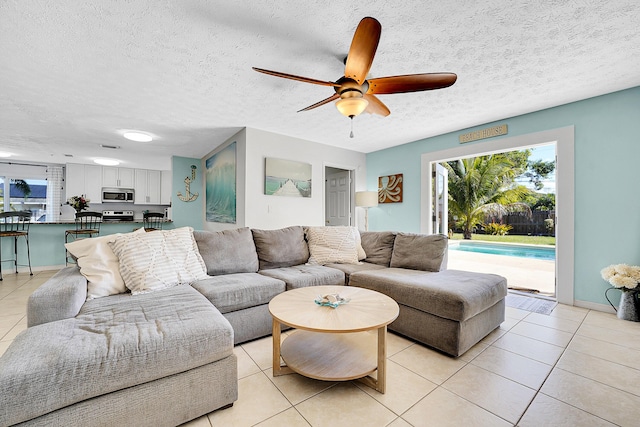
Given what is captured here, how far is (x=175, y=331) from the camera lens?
1.25 m

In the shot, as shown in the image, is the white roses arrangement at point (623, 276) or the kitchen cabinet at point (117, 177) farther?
the kitchen cabinet at point (117, 177)

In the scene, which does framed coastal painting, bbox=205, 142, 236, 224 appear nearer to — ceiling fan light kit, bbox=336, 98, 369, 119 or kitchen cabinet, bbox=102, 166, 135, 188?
ceiling fan light kit, bbox=336, 98, 369, 119

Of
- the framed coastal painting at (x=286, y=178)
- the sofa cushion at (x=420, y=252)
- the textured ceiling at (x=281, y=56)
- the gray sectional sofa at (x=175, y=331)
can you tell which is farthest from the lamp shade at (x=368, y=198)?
the gray sectional sofa at (x=175, y=331)

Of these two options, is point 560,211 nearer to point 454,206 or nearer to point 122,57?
point 122,57

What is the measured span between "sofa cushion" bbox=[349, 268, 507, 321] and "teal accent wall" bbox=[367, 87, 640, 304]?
5.15ft

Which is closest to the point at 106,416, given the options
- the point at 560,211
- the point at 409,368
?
the point at 409,368

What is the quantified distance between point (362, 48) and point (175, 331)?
6.03ft

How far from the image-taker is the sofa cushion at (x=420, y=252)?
2693mm

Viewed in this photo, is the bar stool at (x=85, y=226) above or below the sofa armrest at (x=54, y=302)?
above

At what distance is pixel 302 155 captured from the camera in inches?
181

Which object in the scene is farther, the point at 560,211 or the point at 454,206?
the point at 454,206

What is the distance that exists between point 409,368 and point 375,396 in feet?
1.33

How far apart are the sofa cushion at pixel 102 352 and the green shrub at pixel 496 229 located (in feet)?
33.7

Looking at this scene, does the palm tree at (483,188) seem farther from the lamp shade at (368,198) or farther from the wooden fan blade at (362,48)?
the wooden fan blade at (362,48)
